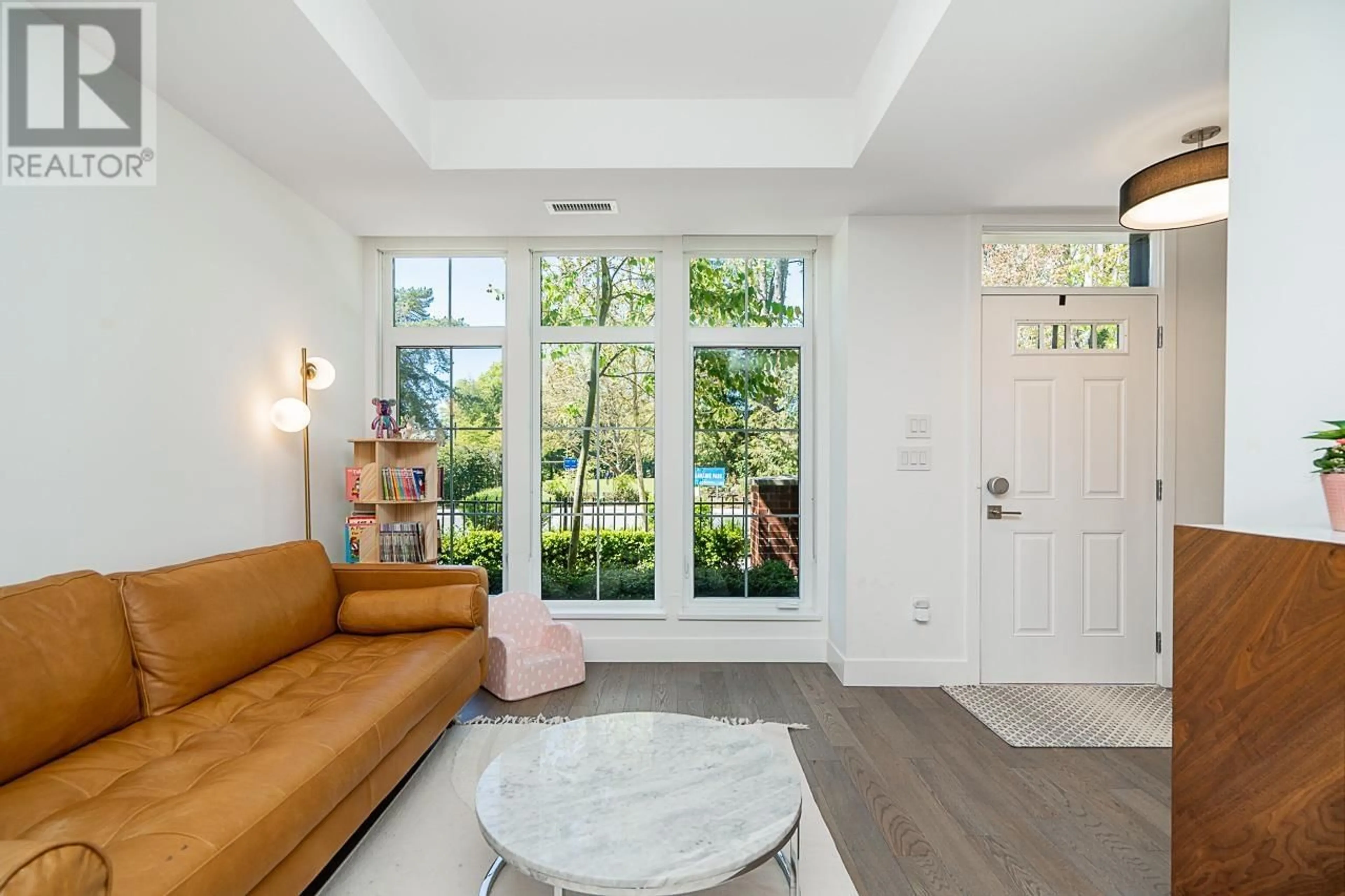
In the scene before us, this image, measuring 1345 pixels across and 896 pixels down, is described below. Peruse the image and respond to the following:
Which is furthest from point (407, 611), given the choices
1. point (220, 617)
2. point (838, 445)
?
point (838, 445)

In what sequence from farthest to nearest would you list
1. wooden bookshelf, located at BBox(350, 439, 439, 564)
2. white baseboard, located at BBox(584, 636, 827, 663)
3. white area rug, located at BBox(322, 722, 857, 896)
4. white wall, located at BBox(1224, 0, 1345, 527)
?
white baseboard, located at BBox(584, 636, 827, 663) < wooden bookshelf, located at BBox(350, 439, 439, 564) < white area rug, located at BBox(322, 722, 857, 896) < white wall, located at BBox(1224, 0, 1345, 527)

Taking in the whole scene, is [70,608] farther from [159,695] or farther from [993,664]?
[993,664]

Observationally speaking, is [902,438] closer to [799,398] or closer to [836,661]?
[799,398]

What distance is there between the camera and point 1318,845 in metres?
1.13

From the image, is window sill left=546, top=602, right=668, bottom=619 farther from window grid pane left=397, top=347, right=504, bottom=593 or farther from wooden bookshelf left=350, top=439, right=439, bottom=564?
wooden bookshelf left=350, top=439, right=439, bottom=564

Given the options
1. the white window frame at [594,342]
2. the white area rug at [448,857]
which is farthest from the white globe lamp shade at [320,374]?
the white area rug at [448,857]

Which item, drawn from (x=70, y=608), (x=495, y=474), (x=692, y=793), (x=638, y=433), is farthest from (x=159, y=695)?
(x=638, y=433)

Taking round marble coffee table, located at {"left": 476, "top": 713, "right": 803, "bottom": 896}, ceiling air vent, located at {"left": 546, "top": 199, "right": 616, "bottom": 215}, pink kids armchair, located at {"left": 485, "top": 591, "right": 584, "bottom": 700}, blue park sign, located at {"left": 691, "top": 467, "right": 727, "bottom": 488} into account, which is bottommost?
pink kids armchair, located at {"left": 485, "top": 591, "right": 584, "bottom": 700}

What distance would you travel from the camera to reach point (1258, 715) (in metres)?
1.26

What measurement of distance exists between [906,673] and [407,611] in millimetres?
2567

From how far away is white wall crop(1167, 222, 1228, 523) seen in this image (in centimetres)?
338

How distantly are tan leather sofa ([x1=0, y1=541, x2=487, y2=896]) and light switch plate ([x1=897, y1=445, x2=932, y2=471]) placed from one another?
2424 millimetres

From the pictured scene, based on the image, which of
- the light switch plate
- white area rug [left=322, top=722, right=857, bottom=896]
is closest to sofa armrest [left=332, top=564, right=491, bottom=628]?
white area rug [left=322, top=722, right=857, bottom=896]

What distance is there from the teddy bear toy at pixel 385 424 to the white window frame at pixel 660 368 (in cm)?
53
